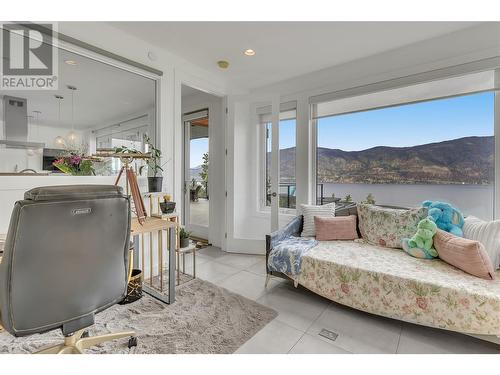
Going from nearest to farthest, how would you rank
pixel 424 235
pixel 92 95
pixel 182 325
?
pixel 182 325 < pixel 424 235 < pixel 92 95

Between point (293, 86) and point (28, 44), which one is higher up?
point (293, 86)

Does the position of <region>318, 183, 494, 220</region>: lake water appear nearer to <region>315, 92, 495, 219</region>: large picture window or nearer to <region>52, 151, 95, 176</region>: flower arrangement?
<region>315, 92, 495, 219</region>: large picture window

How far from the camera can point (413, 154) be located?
9.43 ft

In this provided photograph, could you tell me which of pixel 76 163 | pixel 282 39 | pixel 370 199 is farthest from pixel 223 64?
pixel 370 199

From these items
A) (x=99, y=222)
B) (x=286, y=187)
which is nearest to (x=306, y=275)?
(x=286, y=187)

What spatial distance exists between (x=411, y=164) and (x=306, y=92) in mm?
1607

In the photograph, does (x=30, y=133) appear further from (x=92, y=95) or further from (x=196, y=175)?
(x=196, y=175)

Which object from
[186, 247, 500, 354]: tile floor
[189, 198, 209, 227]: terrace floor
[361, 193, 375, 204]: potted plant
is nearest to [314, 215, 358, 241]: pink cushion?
[361, 193, 375, 204]: potted plant

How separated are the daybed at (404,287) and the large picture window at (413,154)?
2.95ft

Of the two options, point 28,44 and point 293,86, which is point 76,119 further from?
point 293,86

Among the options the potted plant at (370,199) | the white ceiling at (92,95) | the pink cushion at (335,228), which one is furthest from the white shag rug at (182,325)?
the potted plant at (370,199)

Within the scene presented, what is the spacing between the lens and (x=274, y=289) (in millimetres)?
2527

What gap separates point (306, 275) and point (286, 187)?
1.53 metres
